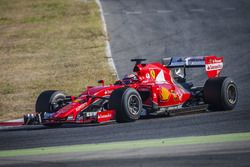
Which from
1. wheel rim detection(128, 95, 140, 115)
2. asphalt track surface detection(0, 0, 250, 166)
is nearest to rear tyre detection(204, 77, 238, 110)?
asphalt track surface detection(0, 0, 250, 166)

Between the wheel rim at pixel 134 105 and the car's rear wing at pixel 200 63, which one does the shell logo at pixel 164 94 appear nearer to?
the wheel rim at pixel 134 105

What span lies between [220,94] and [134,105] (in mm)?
2379

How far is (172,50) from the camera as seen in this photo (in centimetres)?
2542

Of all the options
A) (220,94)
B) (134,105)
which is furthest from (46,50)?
(134,105)

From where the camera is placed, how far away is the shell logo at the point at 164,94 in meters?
15.1

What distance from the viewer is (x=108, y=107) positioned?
14367mm

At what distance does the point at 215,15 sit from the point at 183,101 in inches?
652

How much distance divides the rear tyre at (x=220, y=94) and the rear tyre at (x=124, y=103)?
2272 mm

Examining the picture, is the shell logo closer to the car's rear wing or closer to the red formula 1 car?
the red formula 1 car

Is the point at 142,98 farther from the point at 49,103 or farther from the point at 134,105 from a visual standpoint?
the point at 49,103

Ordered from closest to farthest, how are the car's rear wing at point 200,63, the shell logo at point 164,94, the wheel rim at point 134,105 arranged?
the wheel rim at point 134,105, the shell logo at point 164,94, the car's rear wing at point 200,63

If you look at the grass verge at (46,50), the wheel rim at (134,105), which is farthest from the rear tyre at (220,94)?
the grass verge at (46,50)

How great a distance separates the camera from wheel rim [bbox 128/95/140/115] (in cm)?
1393

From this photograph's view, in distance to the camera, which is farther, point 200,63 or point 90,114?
point 200,63
